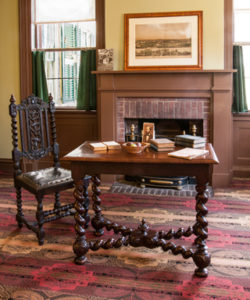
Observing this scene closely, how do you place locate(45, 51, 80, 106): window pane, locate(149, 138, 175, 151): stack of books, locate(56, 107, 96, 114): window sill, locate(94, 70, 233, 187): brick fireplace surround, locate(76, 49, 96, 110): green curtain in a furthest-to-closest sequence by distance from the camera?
locate(45, 51, 80, 106): window pane < locate(56, 107, 96, 114): window sill < locate(76, 49, 96, 110): green curtain < locate(94, 70, 233, 187): brick fireplace surround < locate(149, 138, 175, 151): stack of books

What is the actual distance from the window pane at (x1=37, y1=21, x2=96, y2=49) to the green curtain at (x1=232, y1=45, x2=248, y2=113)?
6.57 ft

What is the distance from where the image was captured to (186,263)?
2.69 m

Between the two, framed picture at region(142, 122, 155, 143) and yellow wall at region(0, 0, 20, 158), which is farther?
yellow wall at region(0, 0, 20, 158)

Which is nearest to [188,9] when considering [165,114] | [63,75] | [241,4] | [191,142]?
[241,4]

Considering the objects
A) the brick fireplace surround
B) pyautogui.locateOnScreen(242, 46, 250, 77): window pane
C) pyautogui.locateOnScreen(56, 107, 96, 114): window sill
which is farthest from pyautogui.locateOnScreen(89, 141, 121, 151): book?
pyautogui.locateOnScreen(242, 46, 250, 77): window pane

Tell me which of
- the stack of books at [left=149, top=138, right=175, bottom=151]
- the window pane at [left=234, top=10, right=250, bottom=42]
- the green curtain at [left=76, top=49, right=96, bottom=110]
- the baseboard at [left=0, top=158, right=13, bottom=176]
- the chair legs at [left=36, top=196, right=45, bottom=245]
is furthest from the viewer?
the baseboard at [left=0, top=158, right=13, bottom=176]

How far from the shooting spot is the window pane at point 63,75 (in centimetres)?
541

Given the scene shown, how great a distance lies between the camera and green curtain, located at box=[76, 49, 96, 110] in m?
5.21

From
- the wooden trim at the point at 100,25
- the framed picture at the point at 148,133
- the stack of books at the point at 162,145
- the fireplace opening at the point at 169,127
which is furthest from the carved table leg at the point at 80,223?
the wooden trim at the point at 100,25

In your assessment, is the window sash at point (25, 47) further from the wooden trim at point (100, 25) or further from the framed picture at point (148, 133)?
the framed picture at point (148, 133)

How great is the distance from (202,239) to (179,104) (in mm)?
2598

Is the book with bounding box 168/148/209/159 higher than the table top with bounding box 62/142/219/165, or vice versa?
the book with bounding box 168/148/209/159

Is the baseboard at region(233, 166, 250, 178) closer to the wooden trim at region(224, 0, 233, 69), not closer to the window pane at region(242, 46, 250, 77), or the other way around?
the window pane at region(242, 46, 250, 77)

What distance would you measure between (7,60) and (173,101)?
261cm
